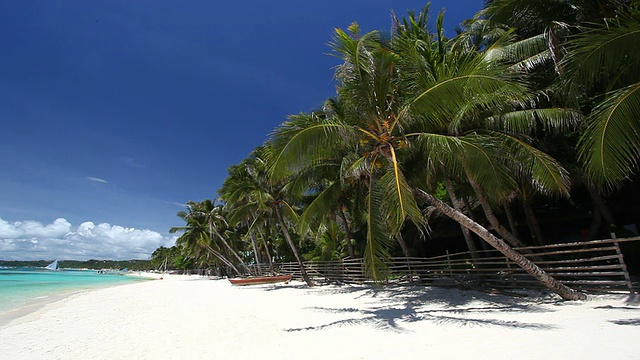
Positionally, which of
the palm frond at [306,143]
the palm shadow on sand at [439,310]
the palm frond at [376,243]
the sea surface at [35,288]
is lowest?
the sea surface at [35,288]

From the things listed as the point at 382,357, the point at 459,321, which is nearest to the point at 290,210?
the point at 459,321

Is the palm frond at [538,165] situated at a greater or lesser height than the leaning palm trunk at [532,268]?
greater

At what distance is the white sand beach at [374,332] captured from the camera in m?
4.12

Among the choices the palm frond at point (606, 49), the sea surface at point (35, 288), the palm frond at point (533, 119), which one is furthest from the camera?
the sea surface at point (35, 288)

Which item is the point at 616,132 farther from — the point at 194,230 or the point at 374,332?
the point at 194,230

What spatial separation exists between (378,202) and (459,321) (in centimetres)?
248

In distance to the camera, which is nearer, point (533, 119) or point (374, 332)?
point (374, 332)

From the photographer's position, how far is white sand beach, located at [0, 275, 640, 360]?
4117 millimetres

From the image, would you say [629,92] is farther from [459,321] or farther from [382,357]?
[382,357]

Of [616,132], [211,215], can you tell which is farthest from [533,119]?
[211,215]

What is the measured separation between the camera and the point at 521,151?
22.2 ft

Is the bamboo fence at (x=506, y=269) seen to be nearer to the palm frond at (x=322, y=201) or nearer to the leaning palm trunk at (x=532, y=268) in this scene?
the leaning palm trunk at (x=532, y=268)

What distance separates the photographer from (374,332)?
545 cm

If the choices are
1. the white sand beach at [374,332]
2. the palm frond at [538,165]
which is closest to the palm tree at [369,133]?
the white sand beach at [374,332]
